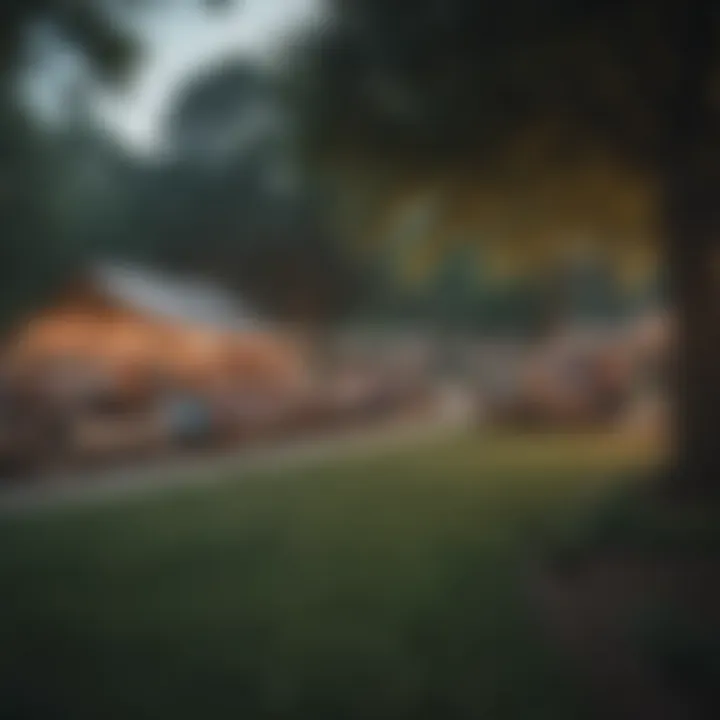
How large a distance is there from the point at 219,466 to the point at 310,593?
1.05 ft

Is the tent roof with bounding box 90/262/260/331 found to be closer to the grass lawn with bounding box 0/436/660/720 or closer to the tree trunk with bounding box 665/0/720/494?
the grass lawn with bounding box 0/436/660/720

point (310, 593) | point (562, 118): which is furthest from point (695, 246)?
point (310, 593)

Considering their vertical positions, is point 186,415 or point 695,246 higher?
point 695,246

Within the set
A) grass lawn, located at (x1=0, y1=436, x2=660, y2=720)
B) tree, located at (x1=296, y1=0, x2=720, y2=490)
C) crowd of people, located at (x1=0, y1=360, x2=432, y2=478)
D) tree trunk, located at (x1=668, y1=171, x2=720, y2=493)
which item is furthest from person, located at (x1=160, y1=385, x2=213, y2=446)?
tree trunk, located at (x1=668, y1=171, x2=720, y2=493)

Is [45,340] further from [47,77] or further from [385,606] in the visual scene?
[385,606]

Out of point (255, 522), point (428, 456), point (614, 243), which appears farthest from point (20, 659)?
point (614, 243)

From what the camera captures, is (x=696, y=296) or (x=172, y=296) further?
(x=696, y=296)

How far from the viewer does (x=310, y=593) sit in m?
1.55

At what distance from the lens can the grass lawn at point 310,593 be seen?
1.44 m

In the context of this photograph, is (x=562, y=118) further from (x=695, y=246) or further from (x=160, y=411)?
(x=160, y=411)

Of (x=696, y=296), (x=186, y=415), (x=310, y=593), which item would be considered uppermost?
(x=696, y=296)

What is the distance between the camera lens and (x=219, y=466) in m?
1.58

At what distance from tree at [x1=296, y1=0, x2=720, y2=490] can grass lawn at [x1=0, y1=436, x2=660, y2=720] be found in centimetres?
45

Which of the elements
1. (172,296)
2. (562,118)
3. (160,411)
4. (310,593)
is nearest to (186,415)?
(160,411)
